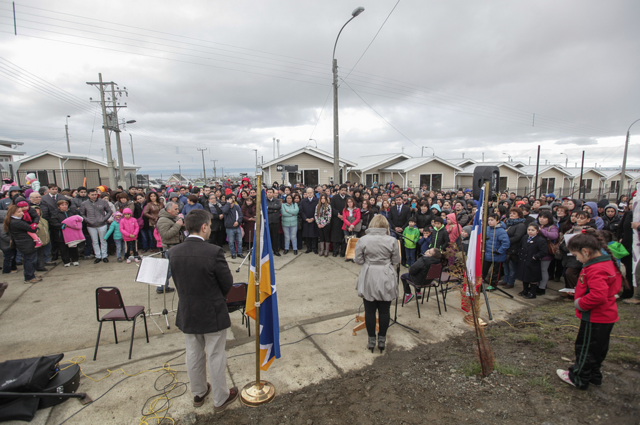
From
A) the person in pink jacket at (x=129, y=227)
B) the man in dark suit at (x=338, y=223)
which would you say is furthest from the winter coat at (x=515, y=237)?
the person in pink jacket at (x=129, y=227)

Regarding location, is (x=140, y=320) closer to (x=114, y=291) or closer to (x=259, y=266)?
(x=114, y=291)

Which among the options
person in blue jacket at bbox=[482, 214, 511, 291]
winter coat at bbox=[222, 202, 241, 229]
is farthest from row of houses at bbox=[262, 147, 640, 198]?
person in blue jacket at bbox=[482, 214, 511, 291]

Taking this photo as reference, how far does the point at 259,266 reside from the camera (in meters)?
3.07

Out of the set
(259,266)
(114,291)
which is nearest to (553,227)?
(259,266)

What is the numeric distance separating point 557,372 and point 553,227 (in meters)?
3.52

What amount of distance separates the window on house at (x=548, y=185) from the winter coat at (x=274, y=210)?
31637 millimetres

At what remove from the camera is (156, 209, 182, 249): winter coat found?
5441 millimetres

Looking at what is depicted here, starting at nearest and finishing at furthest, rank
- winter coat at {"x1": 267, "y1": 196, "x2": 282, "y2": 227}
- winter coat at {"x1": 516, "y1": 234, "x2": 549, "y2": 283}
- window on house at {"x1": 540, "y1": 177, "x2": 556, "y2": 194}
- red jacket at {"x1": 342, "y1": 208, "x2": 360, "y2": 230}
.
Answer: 1. winter coat at {"x1": 516, "y1": 234, "x2": 549, "y2": 283}
2. red jacket at {"x1": 342, "y1": 208, "x2": 360, "y2": 230}
3. winter coat at {"x1": 267, "y1": 196, "x2": 282, "y2": 227}
4. window on house at {"x1": 540, "y1": 177, "x2": 556, "y2": 194}

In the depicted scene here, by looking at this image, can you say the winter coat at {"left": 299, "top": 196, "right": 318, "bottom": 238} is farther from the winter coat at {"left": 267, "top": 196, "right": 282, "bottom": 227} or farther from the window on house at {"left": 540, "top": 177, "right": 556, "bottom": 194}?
the window on house at {"left": 540, "top": 177, "right": 556, "bottom": 194}

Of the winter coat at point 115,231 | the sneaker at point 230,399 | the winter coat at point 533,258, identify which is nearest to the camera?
the sneaker at point 230,399

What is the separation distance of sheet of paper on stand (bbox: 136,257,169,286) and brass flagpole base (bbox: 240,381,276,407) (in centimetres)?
208

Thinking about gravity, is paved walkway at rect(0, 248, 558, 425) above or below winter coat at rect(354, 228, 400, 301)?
below

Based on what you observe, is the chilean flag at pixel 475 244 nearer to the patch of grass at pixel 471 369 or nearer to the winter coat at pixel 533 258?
the patch of grass at pixel 471 369

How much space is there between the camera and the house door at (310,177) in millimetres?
21984
